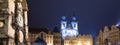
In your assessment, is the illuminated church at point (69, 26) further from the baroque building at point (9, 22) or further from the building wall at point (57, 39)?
the baroque building at point (9, 22)

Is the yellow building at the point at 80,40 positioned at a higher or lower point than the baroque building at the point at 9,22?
lower

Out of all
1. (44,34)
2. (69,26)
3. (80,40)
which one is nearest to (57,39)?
(44,34)

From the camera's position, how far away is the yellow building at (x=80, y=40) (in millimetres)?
135625

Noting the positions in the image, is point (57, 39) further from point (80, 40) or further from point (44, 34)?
point (80, 40)

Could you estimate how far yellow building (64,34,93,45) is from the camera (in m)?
136

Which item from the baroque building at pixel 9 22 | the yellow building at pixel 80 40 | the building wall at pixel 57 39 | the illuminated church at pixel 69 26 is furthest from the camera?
the illuminated church at pixel 69 26

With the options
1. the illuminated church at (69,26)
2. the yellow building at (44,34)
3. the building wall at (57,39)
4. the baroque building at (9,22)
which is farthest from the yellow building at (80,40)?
the baroque building at (9,22)

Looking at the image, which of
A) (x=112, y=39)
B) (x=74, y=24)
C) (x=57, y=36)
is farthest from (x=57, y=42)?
(x=74, y=24)

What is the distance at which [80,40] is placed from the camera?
455 ft

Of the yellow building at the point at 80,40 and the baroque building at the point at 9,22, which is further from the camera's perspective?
the yellow building at the point at 80,40

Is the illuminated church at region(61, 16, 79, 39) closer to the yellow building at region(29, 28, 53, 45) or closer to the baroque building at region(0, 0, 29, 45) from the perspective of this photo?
the yellow building at region(29, 28, 53, 45)

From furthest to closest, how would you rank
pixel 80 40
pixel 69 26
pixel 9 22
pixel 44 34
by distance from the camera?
pixel 69 26
pixel 80 40
pixel 44 34
pixel 9 22

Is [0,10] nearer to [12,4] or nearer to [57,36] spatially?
[12,4]

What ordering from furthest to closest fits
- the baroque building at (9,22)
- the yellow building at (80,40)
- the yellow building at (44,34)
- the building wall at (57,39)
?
the yellow building at (80,40) < the building wall at (57,39) < the yellow building at (44,34) < the baroque building at (9,22)
